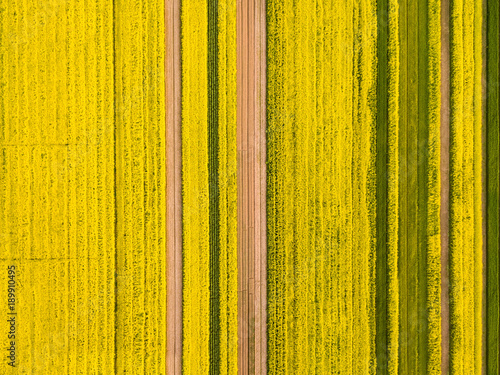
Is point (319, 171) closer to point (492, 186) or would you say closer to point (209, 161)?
point (209, 161)

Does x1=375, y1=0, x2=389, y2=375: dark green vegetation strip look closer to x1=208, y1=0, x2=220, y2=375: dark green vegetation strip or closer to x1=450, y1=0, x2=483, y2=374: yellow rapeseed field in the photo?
x1=450, y1=0, x2=483, y2=374: yellow rapeseed field

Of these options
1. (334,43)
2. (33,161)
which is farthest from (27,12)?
(334,43)

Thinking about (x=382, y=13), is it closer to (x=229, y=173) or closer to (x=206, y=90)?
(x=206, y=90)

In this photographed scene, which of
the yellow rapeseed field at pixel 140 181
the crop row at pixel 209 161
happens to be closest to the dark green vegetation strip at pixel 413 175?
the crop row at pixel 209 161

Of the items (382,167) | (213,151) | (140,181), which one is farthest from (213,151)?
(382,167)

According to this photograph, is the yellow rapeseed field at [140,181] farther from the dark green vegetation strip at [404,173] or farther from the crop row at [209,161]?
the dark green vegetation strip at [404,173]

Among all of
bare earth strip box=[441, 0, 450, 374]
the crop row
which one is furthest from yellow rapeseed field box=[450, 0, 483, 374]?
the crop row
